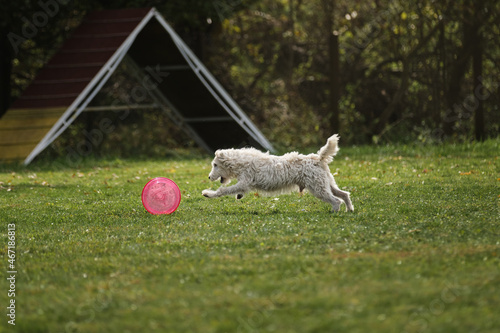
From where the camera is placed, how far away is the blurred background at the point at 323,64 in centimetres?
1464

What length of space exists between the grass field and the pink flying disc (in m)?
0.13

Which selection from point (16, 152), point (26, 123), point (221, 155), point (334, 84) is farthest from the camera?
point (334, 84)

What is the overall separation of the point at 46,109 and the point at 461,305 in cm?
1105

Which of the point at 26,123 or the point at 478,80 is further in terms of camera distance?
the point at 478,80

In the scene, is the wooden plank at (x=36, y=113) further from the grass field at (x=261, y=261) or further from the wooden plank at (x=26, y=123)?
the grass field at (x=261, y=261)

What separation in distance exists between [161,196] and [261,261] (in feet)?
8.50

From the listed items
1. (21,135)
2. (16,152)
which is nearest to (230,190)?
(16,152)

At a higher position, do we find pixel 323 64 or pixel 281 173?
pixel 323 64

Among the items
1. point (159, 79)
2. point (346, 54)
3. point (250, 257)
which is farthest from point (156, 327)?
point (346, 54)

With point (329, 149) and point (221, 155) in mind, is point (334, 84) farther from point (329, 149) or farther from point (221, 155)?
point (329, 149)

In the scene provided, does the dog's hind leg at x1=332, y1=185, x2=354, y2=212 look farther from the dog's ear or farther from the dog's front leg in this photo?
the dog's ear

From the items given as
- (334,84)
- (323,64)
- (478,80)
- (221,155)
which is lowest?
(221,155)

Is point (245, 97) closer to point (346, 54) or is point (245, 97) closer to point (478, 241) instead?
point (346, 54)

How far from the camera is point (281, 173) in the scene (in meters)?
7.26
